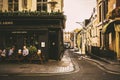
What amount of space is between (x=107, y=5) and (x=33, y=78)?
63.9 feet

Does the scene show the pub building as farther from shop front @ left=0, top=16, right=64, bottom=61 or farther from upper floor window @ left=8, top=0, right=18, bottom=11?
upper floor window @ left=8, top=0, right=18, bottom=11

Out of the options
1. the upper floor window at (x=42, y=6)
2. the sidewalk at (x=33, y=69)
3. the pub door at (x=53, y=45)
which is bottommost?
the sidewalk at (x=33, y=69)

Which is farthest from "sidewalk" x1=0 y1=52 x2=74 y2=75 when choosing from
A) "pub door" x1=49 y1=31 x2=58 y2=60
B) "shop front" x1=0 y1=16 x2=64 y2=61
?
"pub door" x1=49 y1=31 x2=58 y2=60

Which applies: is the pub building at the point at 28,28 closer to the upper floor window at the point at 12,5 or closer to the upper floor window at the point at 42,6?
the upper floor window at the point at 12,5

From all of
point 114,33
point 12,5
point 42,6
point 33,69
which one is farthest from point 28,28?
point 114,33

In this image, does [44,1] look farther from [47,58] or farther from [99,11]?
[99,11]

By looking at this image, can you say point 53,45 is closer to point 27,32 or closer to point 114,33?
point 27,32

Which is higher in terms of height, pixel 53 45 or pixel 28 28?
pixel 28 28

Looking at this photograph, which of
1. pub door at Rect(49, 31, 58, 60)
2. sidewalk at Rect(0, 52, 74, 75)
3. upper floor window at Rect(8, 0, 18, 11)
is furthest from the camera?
pub door at Rect(49, 31, 58, 60)

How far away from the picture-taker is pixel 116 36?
26891 mm

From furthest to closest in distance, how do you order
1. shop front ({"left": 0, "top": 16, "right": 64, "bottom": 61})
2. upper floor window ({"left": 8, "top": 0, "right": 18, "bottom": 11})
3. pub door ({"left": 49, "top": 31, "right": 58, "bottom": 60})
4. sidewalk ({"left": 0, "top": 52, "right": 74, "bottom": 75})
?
pub door ({"left": 49, "top": 31, "right": 58, "bottom": 60}) → upper floor window ({"left": 8, "top": 0, "right": 18, "bottom": 11}) → shop front ({"left": 0, "top": 16, "right": 64, "bottom": 61}) → sidewalk ({"left": 0, "top": 52, "right": 74, "bottom": 75})

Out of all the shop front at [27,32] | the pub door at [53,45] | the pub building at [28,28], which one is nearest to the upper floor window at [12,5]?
the pub building at [28,28]

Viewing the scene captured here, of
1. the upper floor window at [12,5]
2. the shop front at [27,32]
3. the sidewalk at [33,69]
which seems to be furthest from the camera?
the upper floor window at [12,5]

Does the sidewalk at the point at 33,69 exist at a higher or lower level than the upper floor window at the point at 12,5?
lower
